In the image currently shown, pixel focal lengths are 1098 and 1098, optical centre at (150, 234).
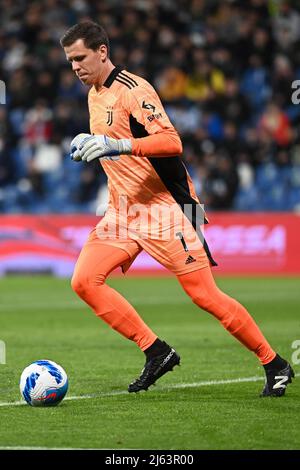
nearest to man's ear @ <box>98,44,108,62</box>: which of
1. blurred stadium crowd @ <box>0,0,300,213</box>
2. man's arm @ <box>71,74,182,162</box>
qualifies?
man's arm @ <box>71,74,182,162</box>

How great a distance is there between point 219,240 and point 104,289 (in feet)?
40.5

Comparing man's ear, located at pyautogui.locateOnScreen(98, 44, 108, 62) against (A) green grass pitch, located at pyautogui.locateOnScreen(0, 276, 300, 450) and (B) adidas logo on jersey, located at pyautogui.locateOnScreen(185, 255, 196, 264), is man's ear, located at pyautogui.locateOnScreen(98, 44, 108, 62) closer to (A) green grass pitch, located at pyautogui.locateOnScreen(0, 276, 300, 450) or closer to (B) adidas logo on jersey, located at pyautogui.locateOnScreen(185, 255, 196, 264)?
(B) adidas logo on jersey, located at pyautogui.locateOnScreen(185, 255, 196, 264)

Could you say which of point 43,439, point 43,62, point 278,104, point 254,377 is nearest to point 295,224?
point 278,104

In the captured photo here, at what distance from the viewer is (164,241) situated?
24.6ft

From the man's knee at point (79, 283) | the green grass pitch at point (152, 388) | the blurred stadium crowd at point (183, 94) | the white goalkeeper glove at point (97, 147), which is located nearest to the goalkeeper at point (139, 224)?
the man's knee at point (79, 283)

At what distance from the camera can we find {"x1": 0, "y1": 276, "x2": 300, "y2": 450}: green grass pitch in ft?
19.4

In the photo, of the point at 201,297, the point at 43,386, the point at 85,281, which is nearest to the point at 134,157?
the point at 85,281

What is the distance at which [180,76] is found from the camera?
2216 centimetres

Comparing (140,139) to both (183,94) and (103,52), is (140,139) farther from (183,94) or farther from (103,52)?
(183,94)

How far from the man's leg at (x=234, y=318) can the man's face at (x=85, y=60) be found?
1484 mm

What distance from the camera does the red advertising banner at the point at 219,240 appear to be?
19609mm

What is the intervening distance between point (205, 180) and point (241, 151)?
0.97 metres

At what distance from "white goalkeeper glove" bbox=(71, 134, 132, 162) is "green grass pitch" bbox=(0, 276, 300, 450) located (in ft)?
5.25

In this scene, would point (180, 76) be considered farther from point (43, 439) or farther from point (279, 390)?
point (43, 439)
